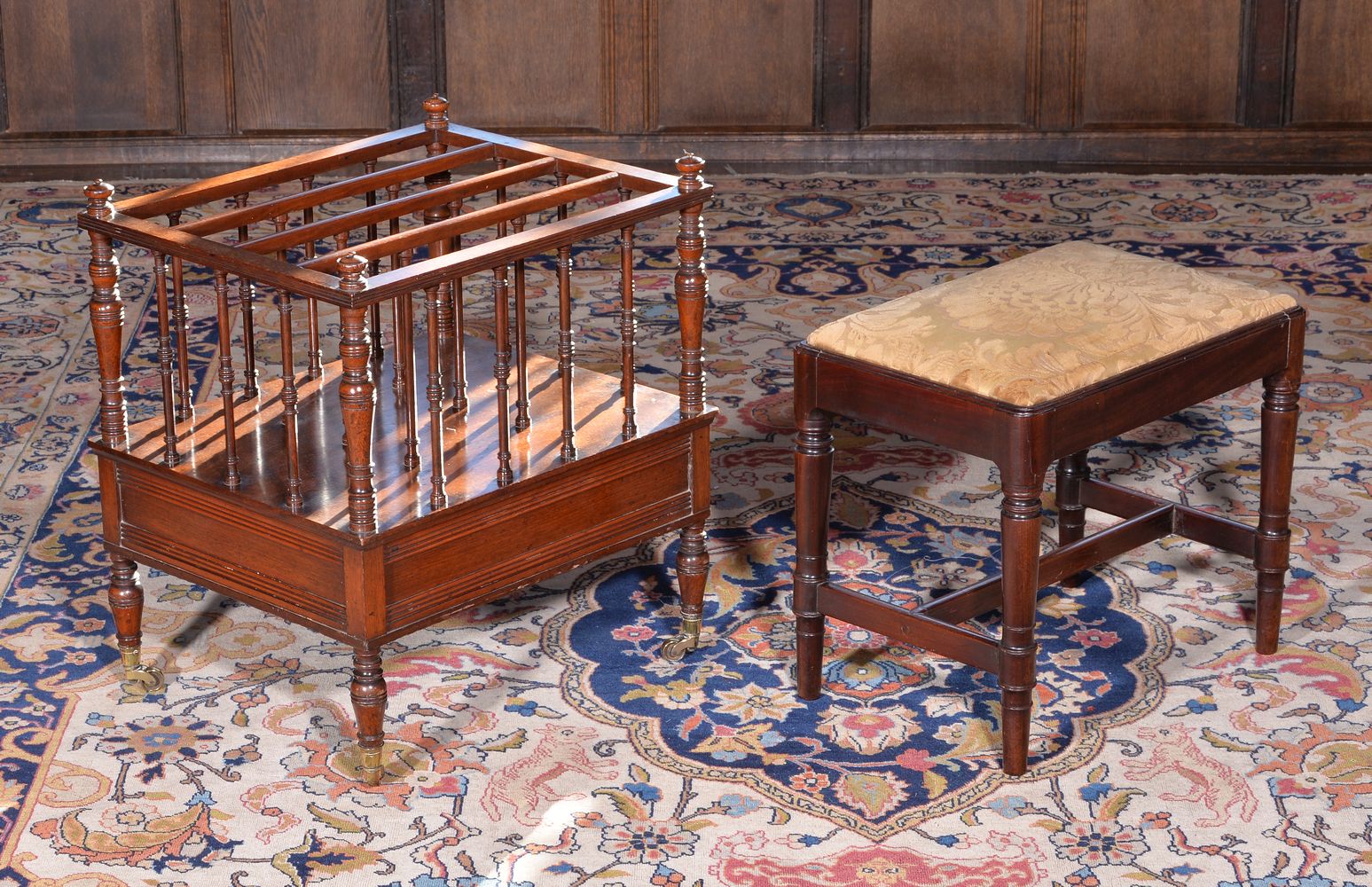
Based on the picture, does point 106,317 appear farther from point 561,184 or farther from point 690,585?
point 690,585

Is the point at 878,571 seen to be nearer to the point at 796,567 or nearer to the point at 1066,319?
the point at 796,567

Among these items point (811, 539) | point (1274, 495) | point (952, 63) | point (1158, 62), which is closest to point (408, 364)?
point (811, 539)

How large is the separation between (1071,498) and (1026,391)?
1072mm

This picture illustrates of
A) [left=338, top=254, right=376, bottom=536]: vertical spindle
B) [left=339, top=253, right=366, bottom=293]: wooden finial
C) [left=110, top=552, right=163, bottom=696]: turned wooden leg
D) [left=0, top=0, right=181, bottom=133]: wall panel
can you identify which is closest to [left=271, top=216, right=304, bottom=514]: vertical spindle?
[left=338, top=254, right=376, bottom=536]: vertical spindle

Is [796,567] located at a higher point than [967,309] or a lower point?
lower

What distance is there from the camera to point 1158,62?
7.42m

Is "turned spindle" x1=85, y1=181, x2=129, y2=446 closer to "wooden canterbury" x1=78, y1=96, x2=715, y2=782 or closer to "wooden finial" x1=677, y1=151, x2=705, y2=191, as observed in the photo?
"wooden canterbury" x1=78, y1=96, x2=715, y2=782

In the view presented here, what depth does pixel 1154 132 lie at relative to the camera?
7.46 metres

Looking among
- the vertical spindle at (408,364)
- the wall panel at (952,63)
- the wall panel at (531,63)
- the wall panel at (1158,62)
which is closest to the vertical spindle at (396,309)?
the vertical spindle at (408,364)

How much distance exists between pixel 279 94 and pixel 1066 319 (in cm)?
489

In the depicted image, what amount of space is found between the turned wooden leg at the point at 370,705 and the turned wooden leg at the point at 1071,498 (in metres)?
1.59

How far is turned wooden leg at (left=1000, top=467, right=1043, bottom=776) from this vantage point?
122 inches

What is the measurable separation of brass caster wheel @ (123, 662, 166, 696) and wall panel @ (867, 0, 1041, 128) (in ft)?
15.2

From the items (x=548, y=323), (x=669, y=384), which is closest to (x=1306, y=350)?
(x=669, y=384)
